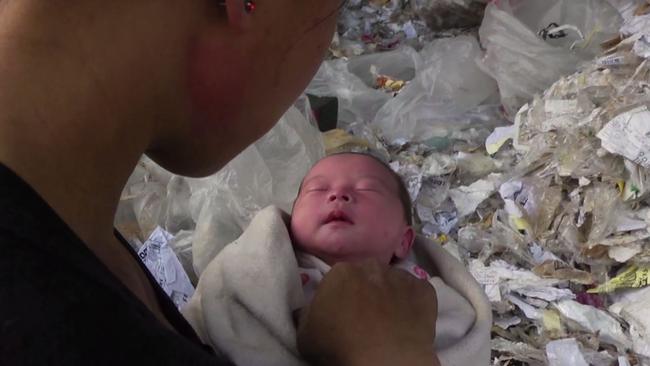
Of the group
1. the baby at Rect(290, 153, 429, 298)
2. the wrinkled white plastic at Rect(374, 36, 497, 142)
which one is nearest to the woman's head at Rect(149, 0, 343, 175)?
the baby at Rect(290, 153, 429, 298)

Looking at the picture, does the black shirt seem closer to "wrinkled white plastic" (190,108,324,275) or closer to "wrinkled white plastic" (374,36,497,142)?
"wrinkled white plastic" (190,108,324,275)

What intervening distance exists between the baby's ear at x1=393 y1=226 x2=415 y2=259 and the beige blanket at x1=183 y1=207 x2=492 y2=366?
10cm

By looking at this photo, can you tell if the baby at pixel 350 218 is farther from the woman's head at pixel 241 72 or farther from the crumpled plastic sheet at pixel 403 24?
the crumpled plastic sheet at pixel 403 24

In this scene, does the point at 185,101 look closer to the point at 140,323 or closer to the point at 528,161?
the point at 140,323

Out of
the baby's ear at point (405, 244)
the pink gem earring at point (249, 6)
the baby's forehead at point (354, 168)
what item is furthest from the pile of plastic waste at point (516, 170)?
the pink gem earring at point (249, 6)

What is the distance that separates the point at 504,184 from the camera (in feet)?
6.49

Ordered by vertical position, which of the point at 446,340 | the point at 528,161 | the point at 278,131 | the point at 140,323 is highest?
the point at 140,323

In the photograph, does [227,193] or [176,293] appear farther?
[227,193]

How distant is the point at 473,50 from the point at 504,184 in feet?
2.15

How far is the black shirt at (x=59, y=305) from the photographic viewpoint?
1.52 ft

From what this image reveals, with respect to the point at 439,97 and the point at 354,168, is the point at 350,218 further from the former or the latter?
the point at 439,97

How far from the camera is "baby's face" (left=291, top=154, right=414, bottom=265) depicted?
3.86 ft

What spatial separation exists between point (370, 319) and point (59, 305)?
0.31 metres

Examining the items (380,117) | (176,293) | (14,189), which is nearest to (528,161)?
(380,117)
